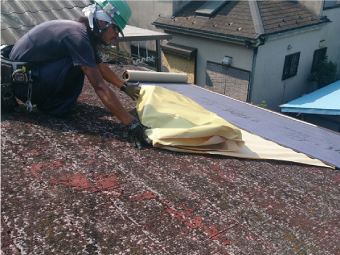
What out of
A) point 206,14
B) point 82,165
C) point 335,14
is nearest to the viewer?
point 82,165

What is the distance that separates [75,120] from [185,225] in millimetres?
1819

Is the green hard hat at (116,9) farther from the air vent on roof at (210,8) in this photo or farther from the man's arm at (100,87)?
the air vent on roof at (210,8)

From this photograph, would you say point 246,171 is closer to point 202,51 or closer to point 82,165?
point 82,165

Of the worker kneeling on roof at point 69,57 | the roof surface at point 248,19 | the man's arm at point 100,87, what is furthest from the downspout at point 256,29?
the man's arm at point 100,87

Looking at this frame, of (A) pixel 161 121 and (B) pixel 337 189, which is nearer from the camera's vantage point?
(B) pixel 337 189

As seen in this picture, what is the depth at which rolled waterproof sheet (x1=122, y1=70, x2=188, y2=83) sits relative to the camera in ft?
17.5

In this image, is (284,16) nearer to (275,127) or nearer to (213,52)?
(213,52)

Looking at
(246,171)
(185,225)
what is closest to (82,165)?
(185,225)

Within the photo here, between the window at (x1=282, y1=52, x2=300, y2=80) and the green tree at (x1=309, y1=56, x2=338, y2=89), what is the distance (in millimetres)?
1332

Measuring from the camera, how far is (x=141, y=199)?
217cm

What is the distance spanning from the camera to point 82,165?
247cm

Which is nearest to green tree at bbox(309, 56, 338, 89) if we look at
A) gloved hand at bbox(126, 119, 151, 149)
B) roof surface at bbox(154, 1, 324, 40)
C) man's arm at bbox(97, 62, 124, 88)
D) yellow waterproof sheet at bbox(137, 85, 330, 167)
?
roof surface at bbox(154, 1, 324, 40)

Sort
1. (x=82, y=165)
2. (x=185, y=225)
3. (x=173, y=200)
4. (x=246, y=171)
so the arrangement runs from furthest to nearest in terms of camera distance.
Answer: (x=246, y=171), (x=82, y=165), (x=173, y=200), (x=185, y=225)

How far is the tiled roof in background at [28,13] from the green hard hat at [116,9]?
132 inches
